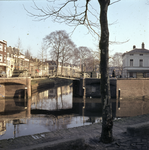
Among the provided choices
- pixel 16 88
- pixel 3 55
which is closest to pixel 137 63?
pixel 16 88

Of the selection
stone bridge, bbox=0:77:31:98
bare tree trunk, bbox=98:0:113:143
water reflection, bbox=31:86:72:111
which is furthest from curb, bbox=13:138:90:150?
stone bridge, bbox=0:77:31:98

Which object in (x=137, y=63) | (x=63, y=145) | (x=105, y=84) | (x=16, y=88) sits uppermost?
(x=137, y=63)

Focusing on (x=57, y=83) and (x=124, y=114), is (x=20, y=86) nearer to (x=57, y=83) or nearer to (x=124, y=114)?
(x=124, y=114)

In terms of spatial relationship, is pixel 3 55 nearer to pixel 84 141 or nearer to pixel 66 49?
pixel 66 49

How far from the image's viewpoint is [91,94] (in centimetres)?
2566

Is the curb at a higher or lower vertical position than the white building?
lower

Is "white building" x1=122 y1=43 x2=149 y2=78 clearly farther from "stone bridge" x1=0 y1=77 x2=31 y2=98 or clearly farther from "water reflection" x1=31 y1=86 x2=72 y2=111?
"stone bridge" x1=0 y1=77 x2=31 y2=98

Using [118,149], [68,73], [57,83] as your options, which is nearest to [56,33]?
[68,73]

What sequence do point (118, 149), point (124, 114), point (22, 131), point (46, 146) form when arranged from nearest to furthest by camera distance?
point (46, 146) → point (118, 149) → point (22, 131) → point (124, 114)

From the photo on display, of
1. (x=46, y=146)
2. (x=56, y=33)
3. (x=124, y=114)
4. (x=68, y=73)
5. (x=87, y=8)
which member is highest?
(x=56, y=33)

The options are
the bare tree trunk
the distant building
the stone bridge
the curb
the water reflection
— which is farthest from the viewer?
the distant building

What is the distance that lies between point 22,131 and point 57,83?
35440 millimetres

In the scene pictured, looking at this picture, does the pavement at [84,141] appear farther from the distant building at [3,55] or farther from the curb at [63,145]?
Result: the distant building at [3,55]

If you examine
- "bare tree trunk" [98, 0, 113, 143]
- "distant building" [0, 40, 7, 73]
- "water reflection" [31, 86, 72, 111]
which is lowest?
"water reflection" [31, 86, 72, 111]
